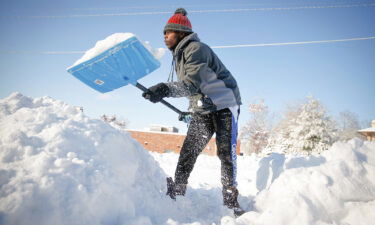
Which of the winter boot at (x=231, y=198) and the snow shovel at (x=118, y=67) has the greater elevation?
the snow shovel at (x=118, y=67)

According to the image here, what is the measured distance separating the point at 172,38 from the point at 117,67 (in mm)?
575

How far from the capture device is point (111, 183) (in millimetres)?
1552

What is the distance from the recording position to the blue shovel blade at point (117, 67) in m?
2.09

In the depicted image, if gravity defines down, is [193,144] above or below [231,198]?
above

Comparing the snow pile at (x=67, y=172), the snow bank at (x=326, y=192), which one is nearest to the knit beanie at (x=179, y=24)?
the snow pile at (x=67, y=172)

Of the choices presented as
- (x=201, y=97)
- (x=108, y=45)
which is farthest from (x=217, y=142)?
(x=108, y=45)

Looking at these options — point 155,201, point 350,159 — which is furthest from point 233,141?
point 350,159

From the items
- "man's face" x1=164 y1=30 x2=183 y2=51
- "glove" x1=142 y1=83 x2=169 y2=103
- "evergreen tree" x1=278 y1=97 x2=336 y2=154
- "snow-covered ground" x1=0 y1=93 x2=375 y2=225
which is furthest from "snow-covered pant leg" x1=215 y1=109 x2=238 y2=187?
"evergreen tree" x1=278 y1=97 x2=336 y2=154

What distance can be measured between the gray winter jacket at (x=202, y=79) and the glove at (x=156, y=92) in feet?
0.14

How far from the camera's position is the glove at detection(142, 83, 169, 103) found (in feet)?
5.94

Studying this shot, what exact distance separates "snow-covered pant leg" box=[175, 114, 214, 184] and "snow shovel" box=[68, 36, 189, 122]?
19.5 inches

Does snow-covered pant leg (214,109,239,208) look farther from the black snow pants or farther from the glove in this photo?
the glove

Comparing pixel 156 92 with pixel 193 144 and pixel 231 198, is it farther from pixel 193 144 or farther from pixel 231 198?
pixel 231 198

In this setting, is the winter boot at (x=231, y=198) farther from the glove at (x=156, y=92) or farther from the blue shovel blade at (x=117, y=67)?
the blue shovel blade at (x=117, y=67)
